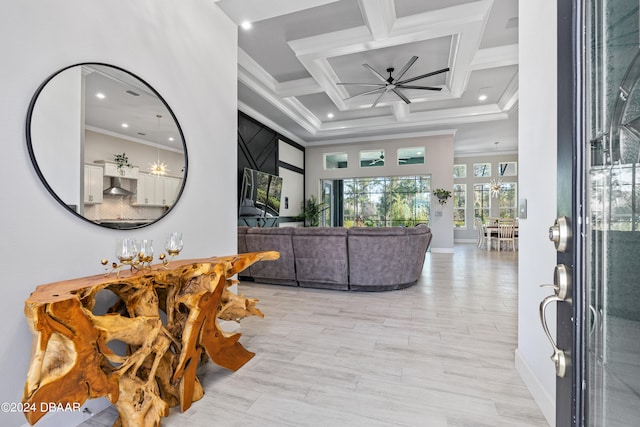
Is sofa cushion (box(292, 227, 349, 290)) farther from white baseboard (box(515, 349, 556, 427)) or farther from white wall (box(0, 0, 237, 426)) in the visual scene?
white baseboard (box(515, 349, 556, 427))

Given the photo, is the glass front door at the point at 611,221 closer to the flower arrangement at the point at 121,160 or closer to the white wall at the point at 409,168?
the flower arrangement at the point at 121,160

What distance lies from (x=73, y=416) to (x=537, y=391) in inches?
99.3

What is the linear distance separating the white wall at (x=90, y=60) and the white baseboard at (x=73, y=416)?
10cm

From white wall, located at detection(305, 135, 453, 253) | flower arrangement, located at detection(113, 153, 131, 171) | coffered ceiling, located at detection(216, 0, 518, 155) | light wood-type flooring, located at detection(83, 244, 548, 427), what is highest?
coffered ceiling, located at detection(216, 0, 518, 155)

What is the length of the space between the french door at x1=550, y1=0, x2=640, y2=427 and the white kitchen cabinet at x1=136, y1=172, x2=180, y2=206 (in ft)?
7.32

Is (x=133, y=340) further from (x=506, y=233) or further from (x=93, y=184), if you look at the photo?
(x=506, y=233)

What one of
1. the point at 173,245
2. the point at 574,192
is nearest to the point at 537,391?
the point at 574,192

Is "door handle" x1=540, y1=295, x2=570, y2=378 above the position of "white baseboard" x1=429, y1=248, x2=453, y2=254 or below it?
above

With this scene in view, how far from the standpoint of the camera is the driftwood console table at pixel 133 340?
1088 mm

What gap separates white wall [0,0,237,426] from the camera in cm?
134

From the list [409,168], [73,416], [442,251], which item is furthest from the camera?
[409,168]

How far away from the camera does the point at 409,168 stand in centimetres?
864

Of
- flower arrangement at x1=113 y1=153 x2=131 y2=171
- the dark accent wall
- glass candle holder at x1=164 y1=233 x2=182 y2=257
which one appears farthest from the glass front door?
the dark accent wall

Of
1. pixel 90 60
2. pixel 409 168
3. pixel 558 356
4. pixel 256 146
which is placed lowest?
pixel 558 356
